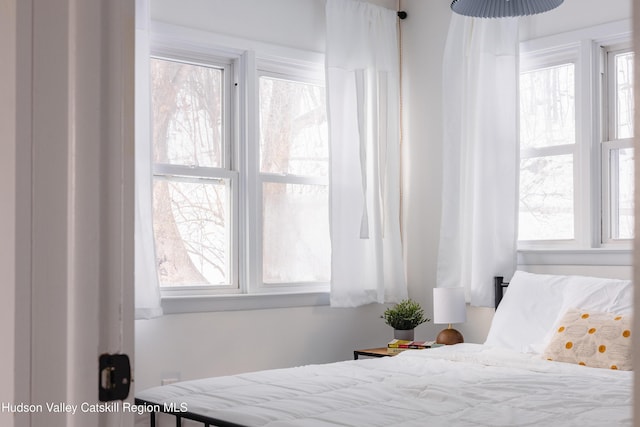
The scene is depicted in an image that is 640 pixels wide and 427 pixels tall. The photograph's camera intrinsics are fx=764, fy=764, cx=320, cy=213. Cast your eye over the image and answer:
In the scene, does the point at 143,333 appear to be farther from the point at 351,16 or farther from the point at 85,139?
the point at 85,139

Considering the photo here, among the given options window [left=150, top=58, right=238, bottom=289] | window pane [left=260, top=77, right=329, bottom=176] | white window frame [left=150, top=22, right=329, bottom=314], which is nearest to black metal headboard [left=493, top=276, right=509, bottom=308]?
white window frame [left=150, top=22, right=329, bottom=314]

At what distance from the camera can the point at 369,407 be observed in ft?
8.06

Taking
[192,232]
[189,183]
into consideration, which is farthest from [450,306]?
[189,183]

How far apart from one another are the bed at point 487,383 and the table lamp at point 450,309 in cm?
32

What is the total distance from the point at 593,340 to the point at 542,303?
532 mm

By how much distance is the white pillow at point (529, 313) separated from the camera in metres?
3.62

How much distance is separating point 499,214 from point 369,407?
2.06 meters

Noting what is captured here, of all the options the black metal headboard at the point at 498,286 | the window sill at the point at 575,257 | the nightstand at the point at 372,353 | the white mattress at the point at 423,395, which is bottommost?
the nightstand at the point at 372,353

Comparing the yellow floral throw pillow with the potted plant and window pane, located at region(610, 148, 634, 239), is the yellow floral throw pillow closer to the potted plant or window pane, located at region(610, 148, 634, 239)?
window pane, located at region(610, 148, 634, 239)

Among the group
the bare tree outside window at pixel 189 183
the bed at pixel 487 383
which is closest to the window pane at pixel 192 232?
the bare tree outside window at pixel 189 183

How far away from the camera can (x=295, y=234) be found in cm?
452

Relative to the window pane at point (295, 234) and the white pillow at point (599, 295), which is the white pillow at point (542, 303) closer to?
the white pillow at point (599, 295)

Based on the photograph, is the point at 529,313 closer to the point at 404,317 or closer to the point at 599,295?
the point at 599,295

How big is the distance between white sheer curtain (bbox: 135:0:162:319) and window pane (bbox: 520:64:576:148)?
2.10 metres
